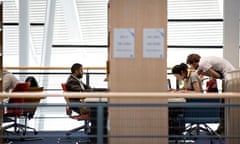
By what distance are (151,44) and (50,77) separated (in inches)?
235

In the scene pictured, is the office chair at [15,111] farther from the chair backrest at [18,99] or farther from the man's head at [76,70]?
the man's head at [76,70]

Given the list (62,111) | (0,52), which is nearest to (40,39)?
(62,111)

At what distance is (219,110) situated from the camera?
17.0ft

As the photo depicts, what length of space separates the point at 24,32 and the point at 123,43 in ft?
19.2

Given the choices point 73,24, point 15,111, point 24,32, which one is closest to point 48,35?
point 24,32

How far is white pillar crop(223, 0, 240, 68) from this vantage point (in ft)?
31.8

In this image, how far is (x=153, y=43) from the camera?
A: 4211 mm

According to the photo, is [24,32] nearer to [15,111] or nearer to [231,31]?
[15,111]

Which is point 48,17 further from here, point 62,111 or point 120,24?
point 120,24

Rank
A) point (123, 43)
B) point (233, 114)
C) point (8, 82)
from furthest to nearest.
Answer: point (8, 82) → point (233, 114) → point (123, 43)

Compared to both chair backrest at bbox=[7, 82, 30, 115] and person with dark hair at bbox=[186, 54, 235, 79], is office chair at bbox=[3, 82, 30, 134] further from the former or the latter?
person with dark hair at bbox=[186, 54, 235, 79]

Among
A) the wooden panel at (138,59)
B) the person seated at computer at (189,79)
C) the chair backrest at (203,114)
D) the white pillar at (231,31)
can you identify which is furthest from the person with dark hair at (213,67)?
the white pillar at (231,31)

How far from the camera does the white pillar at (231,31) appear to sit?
9.70 m

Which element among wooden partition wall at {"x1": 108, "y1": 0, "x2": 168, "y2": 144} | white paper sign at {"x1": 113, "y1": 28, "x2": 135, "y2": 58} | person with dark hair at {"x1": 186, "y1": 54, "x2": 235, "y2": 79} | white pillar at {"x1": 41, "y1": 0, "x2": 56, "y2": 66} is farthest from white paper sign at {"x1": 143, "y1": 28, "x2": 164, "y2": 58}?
white pillar at {"x1": 41, "y1": 0, "x2": 56, "y2": 66}
